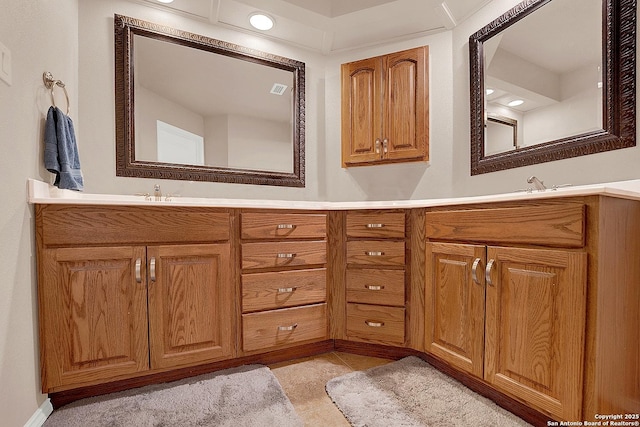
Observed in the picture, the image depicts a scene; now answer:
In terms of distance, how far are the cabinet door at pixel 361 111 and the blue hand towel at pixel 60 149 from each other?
5.19 feet

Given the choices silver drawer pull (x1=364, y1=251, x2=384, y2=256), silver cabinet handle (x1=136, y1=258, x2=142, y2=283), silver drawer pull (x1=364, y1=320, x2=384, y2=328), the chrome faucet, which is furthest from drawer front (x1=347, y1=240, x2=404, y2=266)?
silver cabinet handle (x1=136, y1=258, x2=142, y2=283)

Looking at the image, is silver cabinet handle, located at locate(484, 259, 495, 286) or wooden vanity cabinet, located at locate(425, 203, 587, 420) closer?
wooden vanity cabinet, located at locate(425, 203, 587, 420)

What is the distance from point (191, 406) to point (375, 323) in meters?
0.96

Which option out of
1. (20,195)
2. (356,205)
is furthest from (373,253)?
(20,195)

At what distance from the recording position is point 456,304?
134 cm

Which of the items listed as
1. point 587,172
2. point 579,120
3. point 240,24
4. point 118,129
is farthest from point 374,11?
point 118,129

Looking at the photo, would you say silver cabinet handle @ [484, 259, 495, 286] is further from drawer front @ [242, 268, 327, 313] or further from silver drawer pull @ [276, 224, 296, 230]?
silver drawer pull @ [276, 224, 296, 230]

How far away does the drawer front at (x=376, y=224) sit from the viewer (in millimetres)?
1608

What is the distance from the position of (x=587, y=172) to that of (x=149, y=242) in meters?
1.97

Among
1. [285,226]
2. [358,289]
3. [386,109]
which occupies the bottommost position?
[358,289]

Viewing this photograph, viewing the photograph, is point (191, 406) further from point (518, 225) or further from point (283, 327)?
point (518, 225)

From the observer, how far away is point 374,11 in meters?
1.93

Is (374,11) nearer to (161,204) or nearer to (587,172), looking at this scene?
(587,172)

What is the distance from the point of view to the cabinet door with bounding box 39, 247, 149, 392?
45.2 inches
